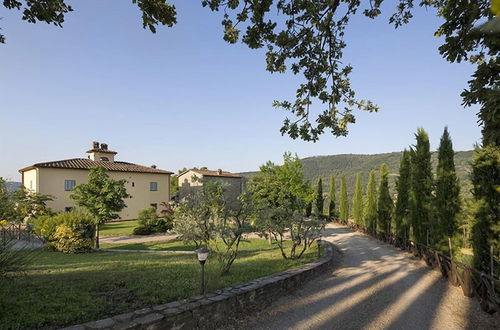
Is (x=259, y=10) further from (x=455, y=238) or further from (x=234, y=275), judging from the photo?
(x=455, y=238)

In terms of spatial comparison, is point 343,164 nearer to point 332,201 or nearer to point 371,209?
point 332,201

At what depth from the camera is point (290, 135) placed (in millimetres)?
5844

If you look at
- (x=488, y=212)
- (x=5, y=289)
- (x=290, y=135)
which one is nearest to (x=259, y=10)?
(x=290, y=135)

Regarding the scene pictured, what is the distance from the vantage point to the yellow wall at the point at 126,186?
25297mm

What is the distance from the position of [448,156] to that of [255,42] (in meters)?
9.53

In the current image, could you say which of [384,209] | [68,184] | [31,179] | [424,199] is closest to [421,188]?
[424,199]

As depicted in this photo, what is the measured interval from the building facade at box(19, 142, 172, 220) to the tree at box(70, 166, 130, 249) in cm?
846

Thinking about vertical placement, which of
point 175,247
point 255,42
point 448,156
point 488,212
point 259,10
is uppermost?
point 259,10

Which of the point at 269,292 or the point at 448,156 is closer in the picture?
the point at 269,292

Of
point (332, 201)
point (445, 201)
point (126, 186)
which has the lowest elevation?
point (332, 201)

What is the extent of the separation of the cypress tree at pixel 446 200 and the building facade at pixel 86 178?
2392cm

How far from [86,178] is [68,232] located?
1674 centimetres

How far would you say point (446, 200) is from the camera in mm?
10219

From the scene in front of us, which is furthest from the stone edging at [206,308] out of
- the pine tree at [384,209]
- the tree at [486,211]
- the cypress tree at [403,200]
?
the pine tree at [384,209]
